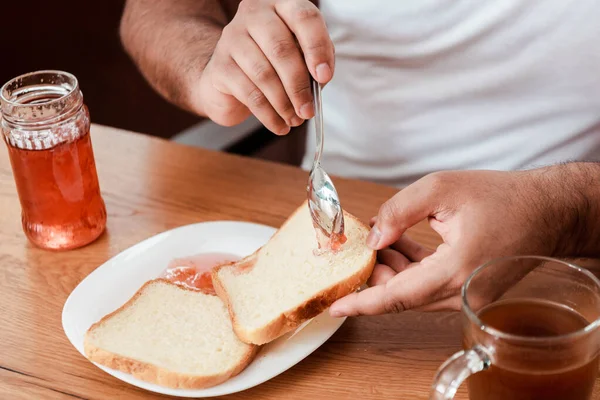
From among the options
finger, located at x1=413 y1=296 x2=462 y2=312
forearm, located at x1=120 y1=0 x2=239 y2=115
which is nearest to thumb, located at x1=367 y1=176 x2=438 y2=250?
finger, located at x1=413 y1=296 x2=462 y2=312

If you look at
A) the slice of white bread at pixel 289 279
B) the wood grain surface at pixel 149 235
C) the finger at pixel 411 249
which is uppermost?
the finger at pixel 411 249

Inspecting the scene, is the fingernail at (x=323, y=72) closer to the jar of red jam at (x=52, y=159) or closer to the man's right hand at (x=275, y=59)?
the man's right hand at (x=275, y=59)

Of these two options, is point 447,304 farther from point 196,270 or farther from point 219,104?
point 219,104

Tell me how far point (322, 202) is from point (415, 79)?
53 cm

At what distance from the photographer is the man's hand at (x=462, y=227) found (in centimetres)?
93

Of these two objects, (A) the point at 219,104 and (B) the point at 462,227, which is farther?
(A) the point at 219,104

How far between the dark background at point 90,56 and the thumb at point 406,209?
7.74 ft

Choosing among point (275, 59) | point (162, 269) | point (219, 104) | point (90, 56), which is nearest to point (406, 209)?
point (275, 59)

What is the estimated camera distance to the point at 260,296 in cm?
106

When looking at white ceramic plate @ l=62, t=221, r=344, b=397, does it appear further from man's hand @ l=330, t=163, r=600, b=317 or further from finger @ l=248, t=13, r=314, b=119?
finger @ l=248, t=13, r=314, b=119

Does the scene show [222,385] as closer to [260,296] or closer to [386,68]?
[260,296]

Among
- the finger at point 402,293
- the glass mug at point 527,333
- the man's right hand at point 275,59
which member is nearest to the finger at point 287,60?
the man's right hand at point 275,59

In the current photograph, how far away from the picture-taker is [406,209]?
97 centimetres

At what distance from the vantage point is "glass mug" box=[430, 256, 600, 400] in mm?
752
